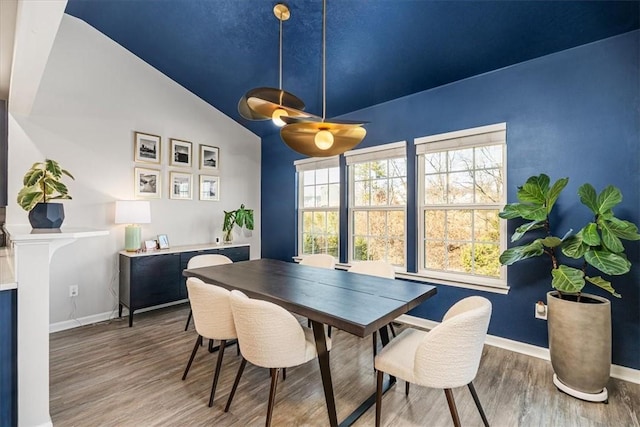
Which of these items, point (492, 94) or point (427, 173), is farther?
point (427, 173)

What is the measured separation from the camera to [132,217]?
345 centimetres

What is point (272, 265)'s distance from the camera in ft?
10.1

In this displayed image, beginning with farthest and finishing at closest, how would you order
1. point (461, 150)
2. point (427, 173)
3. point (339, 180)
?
point (339, 180)
point (427, 173)
point (461, 150)

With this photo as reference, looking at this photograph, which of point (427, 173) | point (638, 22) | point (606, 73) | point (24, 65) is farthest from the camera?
point (427, 173)

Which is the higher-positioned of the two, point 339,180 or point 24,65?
point 24,65

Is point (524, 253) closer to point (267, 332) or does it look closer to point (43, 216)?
point (267, 332)

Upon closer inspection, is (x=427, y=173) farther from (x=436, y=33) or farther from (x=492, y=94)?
(x=436, y=33)

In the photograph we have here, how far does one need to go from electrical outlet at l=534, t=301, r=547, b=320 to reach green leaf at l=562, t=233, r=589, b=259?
67cm

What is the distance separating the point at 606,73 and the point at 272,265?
3.35 m

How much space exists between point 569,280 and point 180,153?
177 inches

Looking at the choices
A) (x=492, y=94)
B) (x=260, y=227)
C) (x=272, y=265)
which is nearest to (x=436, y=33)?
(x=492, y=94)

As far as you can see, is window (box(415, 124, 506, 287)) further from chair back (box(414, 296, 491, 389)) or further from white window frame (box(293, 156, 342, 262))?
chair back (box(414, 296, 491, 389))

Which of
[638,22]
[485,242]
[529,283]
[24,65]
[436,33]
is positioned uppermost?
[436,33]

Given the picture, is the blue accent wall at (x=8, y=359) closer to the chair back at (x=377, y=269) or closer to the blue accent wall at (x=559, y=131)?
the chair back at (x=377, y=269)
